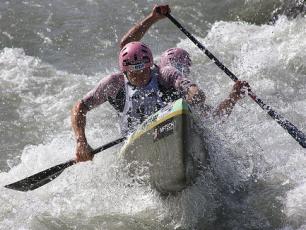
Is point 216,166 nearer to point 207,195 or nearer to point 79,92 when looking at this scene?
point 207,195

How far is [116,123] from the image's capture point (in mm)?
9672

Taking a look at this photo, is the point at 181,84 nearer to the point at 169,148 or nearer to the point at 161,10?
the point at 169,148

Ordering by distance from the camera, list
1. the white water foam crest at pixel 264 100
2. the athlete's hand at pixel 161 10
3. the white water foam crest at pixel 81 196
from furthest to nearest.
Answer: the athlete's hand at pixel 161 10
the white water foam crest at pixel 264 100
the white water foam crest at pixel 81 196

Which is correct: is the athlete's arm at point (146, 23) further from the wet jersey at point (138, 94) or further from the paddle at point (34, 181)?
the paddle at point (34, 181)

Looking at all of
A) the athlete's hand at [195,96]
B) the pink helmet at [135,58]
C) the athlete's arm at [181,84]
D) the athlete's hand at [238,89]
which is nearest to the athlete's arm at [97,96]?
the pink helmet at [135,58]

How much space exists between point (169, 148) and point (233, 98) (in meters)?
→ 1.19

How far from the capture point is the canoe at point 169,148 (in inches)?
233

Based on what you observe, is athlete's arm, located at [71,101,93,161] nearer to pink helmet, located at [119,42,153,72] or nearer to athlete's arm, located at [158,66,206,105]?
pink helmet, located at [119,42,153,72]

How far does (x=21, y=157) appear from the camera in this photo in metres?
8.61

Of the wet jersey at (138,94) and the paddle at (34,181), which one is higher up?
the wet jersey at (138,94)

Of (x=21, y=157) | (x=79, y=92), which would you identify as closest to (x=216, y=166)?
(x=21, y=157)

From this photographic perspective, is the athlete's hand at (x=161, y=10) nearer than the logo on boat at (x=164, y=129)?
No

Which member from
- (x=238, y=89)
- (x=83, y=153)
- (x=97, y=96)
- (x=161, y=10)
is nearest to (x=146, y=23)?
(x=161, y=10)

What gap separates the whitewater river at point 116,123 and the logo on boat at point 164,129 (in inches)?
21.2
